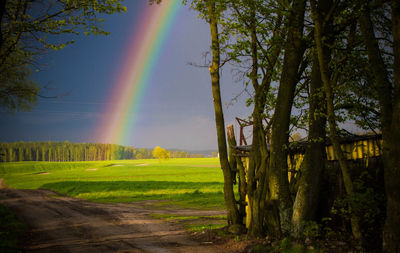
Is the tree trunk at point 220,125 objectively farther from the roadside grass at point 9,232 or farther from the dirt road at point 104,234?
the roadside grass at point 9,232

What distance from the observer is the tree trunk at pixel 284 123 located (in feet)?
31.7

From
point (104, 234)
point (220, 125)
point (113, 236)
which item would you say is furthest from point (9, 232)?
point (220, 125)

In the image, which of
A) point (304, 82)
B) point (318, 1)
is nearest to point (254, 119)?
point (304, 82)

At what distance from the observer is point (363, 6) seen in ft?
25.1

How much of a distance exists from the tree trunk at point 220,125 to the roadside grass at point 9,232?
23.6 feet

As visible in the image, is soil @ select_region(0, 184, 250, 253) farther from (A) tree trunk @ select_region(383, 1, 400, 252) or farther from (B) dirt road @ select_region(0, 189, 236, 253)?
(A) tree trunk @ select_region(383, 1, 400, 252)

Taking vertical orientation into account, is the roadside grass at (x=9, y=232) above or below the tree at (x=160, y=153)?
above

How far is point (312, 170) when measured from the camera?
30.1 ft

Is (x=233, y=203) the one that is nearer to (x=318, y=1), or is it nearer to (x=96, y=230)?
(x=96, y=230)

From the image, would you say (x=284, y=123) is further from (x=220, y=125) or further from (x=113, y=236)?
(x=113, y=236)

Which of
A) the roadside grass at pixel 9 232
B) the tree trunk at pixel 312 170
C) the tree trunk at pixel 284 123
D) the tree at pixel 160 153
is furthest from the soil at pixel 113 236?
the tree at pixel 160 153

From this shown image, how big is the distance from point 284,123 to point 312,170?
1701 millimetres

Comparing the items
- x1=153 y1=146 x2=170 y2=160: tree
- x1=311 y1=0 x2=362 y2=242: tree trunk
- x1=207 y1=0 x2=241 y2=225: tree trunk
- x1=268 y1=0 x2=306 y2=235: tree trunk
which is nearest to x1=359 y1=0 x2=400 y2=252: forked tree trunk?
x1=311 y1=0 x2=362 y2=242: tree trunk

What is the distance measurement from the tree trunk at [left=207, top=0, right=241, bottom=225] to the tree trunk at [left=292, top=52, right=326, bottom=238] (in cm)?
335
